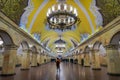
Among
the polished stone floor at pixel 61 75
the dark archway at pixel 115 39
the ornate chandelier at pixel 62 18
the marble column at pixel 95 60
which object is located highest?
the ornate chandelier at pixel 62 18

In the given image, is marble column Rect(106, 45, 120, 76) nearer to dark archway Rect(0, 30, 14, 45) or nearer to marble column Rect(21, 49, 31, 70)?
dark archway Rect(0, 30, 14, 45)

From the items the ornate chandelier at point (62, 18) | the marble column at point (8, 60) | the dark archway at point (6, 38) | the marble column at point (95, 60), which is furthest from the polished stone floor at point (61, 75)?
the ornate chandelier at point (62, 18)

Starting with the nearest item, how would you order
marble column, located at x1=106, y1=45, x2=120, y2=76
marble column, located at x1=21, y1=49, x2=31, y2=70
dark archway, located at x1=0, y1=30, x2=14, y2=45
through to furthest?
dark archway, located at x1=0, y1=30, x2=14, y2=45 → marble column, located at x1=106, y1=45, x2=120, y2=76 → marble column, located at x1=21, y1=49, x2=31, y2=70

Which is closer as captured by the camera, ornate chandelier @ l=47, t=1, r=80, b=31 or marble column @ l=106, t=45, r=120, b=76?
marble column @ l=106, t=45, r=120, b=76

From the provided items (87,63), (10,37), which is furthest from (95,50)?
(10,37)

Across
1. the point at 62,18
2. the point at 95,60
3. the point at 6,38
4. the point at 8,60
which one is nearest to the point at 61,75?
the point at 8,60

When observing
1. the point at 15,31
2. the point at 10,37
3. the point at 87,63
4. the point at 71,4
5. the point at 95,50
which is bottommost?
the point at 87,63

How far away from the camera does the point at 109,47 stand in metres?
9.10

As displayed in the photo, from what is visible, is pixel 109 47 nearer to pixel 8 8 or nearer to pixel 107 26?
pixel 107 26

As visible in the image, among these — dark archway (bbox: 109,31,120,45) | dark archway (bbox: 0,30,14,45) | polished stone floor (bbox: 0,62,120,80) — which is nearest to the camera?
polished stone floor (bbox: 0,62,120,80)

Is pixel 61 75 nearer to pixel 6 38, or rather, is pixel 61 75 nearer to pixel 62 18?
pixel 6 38

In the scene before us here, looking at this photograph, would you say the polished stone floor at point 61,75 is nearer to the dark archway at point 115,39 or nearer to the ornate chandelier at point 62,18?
the dark archway at point 115,39

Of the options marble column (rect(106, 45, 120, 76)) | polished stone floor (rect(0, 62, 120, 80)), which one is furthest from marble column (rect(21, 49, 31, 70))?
marble column (rect(106, 45, 120, 76))

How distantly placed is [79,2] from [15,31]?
25.8ft
